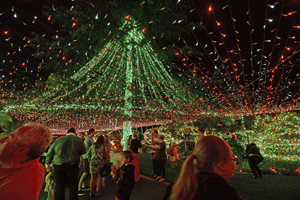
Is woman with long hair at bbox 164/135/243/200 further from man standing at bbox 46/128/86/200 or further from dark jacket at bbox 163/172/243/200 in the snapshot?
man standing at bbox 46/128/86/200

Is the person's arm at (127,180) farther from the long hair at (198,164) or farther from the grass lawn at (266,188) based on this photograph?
the grass lawn at (266,188)

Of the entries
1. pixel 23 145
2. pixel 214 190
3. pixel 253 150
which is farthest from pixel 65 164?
pixel 253 150

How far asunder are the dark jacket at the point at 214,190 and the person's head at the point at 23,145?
1327 millimetres

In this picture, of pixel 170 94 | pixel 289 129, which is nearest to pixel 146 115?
pixel 170 94

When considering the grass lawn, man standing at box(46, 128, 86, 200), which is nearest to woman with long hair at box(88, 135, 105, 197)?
man standing at box(46, 128, 86, 200)

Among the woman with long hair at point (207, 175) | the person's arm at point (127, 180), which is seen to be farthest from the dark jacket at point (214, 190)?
the person's arm at point (127, 180)

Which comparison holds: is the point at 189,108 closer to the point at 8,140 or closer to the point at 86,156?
the point at 86,156

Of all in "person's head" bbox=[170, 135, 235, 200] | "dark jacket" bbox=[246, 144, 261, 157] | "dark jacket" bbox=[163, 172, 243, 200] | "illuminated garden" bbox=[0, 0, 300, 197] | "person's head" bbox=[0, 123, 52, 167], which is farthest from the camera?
"illuminated garden" bbox=[0, 0, 300, 197]

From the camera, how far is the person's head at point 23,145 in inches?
53.7

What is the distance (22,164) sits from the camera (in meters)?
1.36

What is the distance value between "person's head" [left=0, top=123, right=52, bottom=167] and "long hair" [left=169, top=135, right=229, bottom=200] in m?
1.18

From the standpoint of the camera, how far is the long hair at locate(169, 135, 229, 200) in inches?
42.6

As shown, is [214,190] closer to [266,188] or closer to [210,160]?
[210,160]

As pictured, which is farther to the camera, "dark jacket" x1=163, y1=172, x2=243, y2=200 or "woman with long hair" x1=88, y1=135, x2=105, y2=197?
"woman with long hair" x1=88, y1=135, x2=105, y2=197
